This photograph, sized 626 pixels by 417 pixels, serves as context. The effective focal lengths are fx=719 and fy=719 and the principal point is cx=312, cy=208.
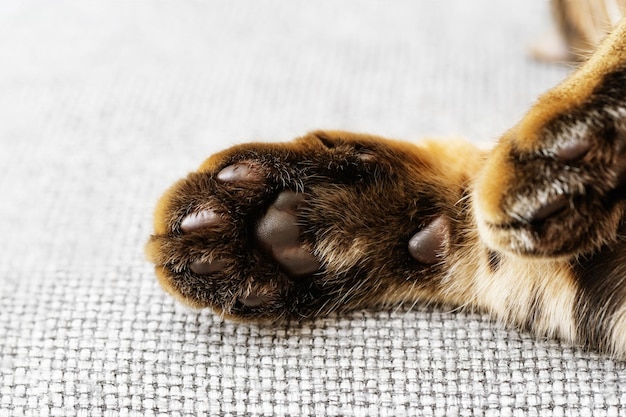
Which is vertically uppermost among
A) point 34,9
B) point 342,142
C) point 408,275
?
point 342,142

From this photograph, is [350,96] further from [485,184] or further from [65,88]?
[485,184]

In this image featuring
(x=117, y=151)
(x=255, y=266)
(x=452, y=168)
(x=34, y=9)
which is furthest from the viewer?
(x=34, y=9)

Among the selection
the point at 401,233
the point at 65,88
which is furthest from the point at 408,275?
the point at 65,88

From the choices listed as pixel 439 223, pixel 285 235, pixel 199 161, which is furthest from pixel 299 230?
pixel 199 161

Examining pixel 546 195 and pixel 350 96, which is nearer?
pixel 546 195

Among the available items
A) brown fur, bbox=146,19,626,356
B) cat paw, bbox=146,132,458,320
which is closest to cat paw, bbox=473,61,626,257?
brown fur, bbox=146,19,626,356

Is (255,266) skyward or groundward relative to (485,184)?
groundward

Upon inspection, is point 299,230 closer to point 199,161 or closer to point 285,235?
point 285,235
